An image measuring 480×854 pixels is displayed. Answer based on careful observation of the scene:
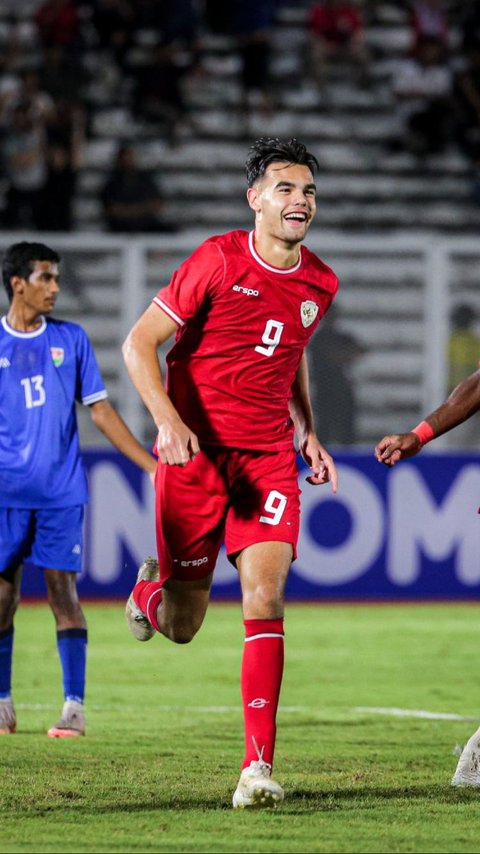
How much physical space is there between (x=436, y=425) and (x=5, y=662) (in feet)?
7.92

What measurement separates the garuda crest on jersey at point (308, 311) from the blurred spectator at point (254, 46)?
41.7 ft

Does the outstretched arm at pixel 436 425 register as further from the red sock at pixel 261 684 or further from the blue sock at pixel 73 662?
the blue sock at pixel 73 662

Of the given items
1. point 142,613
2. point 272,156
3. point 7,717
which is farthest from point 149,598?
point 272,156

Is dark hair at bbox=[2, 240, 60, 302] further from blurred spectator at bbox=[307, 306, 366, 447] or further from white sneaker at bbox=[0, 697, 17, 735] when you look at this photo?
blurred spectator at bbox=[307, 306, 366, 447]

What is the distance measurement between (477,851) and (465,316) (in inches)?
349

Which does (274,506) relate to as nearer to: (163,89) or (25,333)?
(25,333)

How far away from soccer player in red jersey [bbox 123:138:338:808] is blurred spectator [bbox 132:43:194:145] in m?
12.2

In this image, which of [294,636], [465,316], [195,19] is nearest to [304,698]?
[294,636]

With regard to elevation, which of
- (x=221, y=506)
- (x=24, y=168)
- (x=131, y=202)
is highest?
(x=24, y=168)

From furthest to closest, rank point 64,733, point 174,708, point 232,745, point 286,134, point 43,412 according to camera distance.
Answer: point 286,134, point 174,708, point 43,412, point 64,733, point 232,745

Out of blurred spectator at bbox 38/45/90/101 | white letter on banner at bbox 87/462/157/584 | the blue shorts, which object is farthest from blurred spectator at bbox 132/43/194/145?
the blue shorts

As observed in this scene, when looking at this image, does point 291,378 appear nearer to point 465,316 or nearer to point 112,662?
point 112,662

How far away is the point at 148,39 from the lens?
18641 millimetres

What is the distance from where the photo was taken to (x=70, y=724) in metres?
6.90
